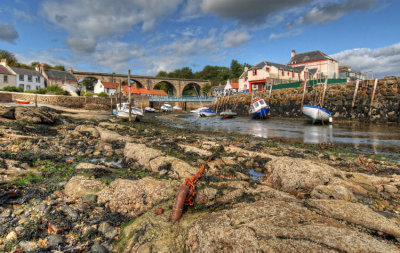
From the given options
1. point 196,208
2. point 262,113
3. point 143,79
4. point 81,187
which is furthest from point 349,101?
point 143,79

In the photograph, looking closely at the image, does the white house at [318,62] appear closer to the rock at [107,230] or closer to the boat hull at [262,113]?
the boat hull at [262,113]

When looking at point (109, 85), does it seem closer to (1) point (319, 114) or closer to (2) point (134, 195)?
(1) point (319, 114)

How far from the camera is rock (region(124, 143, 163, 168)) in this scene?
710cm

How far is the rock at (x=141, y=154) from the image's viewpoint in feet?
23.3

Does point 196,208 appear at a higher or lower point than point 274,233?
lower

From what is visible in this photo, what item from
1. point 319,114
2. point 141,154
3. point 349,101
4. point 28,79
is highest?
point 28,79

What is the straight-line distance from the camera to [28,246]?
3258 millimetres

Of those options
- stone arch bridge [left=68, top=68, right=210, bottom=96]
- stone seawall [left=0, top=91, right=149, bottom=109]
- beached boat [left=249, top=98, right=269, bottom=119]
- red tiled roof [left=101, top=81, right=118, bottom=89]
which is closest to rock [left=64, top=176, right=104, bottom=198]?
beached boat [left=249, top=98, right=269, bottom=119]

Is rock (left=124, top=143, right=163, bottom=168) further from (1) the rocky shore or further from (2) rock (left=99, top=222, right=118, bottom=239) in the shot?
(2) rock (left=99, top=222, right=118, bottom=239)

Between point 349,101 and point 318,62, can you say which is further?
point 318,62

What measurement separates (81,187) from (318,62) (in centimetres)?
6598

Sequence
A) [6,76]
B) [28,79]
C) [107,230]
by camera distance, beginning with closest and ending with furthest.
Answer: [107,230], [6,76], [28,79]

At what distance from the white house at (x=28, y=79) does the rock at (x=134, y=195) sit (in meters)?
62.2

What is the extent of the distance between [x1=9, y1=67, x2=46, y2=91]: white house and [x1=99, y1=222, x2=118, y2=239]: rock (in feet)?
207
